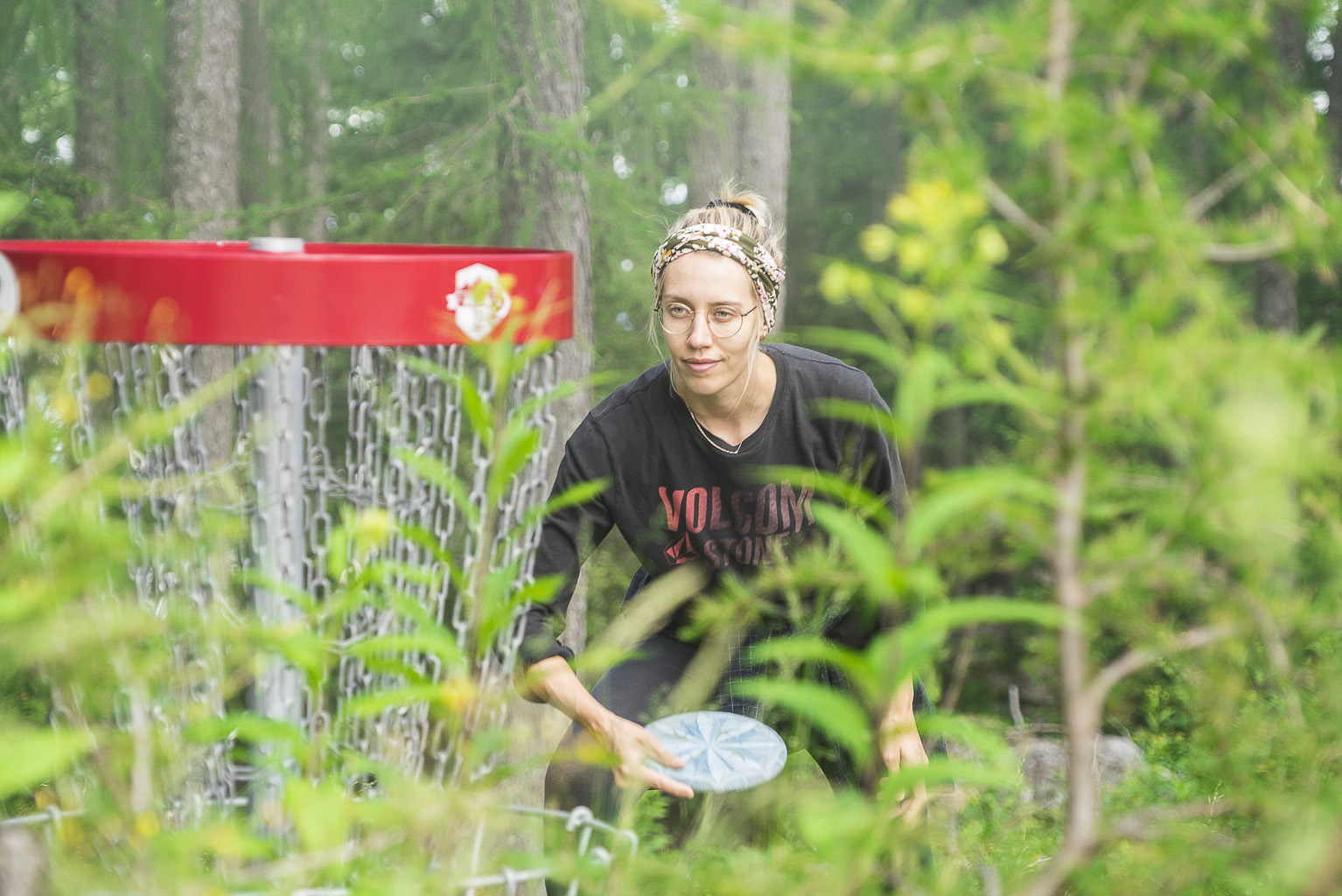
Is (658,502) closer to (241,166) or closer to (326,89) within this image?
(241,166)

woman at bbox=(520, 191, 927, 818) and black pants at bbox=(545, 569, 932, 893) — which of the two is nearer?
black pants at bbox=(545, 569, 932, 893)

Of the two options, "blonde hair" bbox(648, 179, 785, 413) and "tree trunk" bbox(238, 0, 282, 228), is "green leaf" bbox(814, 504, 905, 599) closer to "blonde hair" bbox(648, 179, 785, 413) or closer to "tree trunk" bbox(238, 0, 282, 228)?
"blonde hair" bbox(648, 179, 785, 413)

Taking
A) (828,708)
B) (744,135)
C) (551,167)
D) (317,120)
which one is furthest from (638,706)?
(317,120)

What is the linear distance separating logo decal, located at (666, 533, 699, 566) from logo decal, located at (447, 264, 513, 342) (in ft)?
2.60

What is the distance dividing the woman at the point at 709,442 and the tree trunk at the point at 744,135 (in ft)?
9.49

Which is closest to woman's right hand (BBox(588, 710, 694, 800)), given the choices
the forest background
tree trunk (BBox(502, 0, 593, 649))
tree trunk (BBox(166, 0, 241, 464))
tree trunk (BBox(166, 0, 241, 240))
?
the forest background

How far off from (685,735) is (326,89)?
1068 cm

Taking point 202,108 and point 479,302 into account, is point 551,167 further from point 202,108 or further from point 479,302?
point 479,302

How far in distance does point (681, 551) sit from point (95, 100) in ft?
23.0

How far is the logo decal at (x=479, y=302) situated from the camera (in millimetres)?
2221

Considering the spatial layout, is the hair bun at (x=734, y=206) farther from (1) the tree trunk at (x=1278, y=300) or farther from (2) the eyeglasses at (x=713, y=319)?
(1) the tree trunk at (x=1278, y=300)

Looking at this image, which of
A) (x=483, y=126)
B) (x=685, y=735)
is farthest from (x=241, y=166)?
(x=685, y=735)

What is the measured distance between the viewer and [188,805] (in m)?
1.48

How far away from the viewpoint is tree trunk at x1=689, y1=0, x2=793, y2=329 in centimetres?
564
